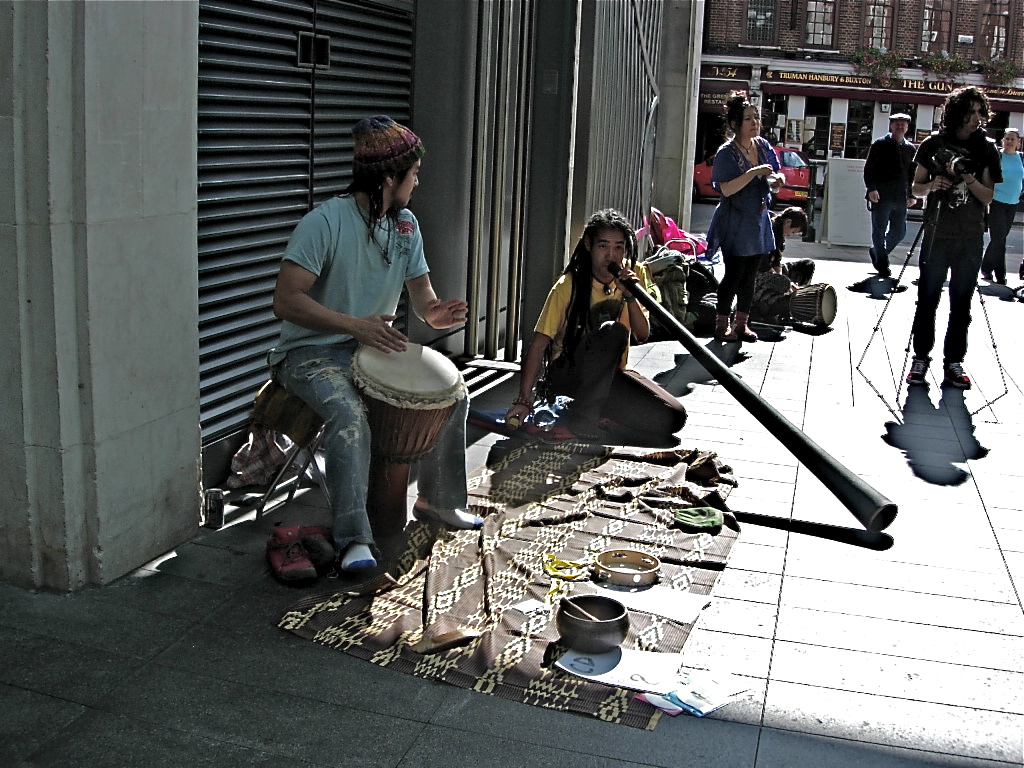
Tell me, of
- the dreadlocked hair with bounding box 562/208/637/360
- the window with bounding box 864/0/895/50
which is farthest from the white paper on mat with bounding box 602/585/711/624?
the window with bounding box 864/0/895/50

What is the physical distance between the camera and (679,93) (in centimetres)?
1580

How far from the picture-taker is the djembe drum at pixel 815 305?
9.39 m

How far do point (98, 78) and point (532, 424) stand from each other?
2.90 metres

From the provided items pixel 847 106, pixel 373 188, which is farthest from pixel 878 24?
pixel 373 188

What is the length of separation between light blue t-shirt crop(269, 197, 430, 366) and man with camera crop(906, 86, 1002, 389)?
12.6 feet

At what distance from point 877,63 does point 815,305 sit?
96.7 ft

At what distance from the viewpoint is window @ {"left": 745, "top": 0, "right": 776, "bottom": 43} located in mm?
37156

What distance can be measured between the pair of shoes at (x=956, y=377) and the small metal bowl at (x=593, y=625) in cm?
448

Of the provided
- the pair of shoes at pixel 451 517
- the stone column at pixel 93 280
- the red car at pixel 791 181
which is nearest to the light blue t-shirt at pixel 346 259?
the stone column at pixel 93 280

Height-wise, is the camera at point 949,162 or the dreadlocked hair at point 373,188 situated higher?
the camera at point 949,162

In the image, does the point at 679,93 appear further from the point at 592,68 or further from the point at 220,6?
the point at 220,6

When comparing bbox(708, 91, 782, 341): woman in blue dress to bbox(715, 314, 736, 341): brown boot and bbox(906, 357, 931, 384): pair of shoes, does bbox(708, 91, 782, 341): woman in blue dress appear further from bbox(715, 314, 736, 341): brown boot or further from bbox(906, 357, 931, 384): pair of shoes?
bbox(906, 357, 931, 384): pair of shoes

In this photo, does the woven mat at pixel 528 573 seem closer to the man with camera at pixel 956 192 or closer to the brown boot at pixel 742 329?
the man with camera at pixel 956 192

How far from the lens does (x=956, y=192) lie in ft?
23.4
